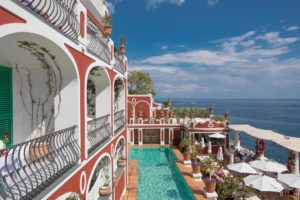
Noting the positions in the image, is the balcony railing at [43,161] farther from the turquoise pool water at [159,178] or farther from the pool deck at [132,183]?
the turquoise pool water at [159,178]

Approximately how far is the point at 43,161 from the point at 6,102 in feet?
7.60

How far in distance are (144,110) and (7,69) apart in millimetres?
26175

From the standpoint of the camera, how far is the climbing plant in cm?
620

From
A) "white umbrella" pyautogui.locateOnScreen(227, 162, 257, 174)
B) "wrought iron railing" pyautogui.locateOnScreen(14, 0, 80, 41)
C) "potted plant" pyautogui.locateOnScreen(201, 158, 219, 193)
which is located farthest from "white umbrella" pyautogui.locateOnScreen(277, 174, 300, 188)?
"wrought iron railing" pyautogui.locateOnScreen(14, 0, 80, 41)

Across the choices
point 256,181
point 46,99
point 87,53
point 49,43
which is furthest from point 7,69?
point 256,181

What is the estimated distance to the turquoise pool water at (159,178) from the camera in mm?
14005

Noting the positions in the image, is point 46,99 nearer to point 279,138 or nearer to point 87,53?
point 87,53

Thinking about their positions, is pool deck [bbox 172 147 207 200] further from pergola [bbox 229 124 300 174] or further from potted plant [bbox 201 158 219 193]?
pergola [bbox 229 124 300 174]

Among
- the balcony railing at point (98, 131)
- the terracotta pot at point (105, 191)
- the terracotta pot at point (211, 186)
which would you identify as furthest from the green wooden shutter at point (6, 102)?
the terracotta pot at point (211, 186)

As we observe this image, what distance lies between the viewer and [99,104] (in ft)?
34.2

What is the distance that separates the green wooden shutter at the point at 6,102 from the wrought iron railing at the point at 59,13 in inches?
77.9

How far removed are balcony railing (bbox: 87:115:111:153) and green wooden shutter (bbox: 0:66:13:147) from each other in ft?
8.14

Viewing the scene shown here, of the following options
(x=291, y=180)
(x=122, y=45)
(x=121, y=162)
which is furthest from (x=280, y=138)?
(x=122, y=45)

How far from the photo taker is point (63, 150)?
558 centimetres
